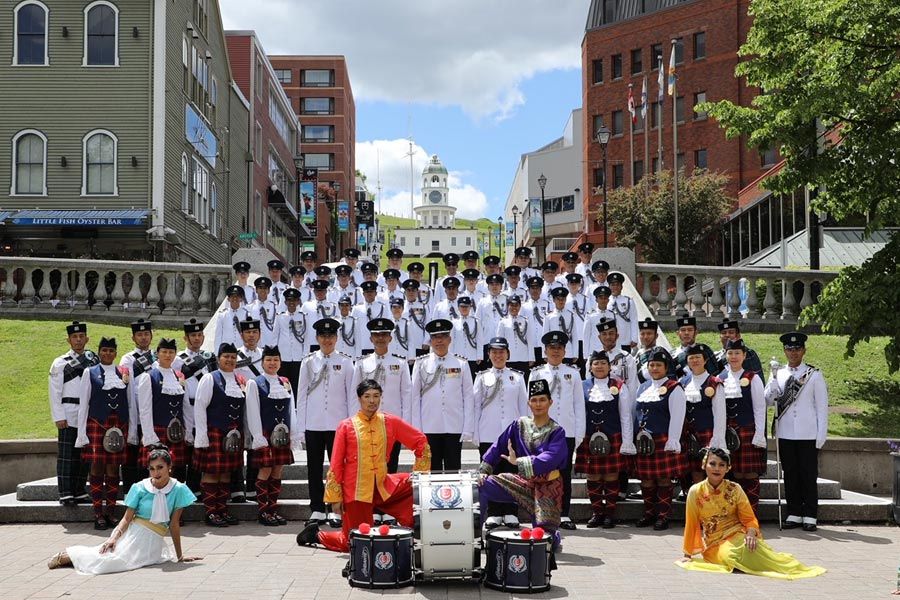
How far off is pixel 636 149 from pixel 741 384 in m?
52.2

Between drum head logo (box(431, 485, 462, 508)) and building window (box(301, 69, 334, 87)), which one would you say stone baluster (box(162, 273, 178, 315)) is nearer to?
drum head logo (box(431, 485, 462, 508))

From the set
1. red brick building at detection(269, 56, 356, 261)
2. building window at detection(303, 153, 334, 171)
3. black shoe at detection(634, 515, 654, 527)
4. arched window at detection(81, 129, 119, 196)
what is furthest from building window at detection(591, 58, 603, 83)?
black shoe at detection(634, 515, 654, 527)

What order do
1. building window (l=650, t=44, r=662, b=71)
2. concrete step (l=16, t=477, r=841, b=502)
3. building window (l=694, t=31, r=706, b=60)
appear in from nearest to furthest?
concrete step (l=16, t=477, r=841, b=502), building window (l=694, t=31, r=706, b=60), building window (l=650, t=44, r=662, b=71)

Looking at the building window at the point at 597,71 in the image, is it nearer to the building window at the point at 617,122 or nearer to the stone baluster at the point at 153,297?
the building window at the point at 617,122

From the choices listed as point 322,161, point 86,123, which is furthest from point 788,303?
point 322,161

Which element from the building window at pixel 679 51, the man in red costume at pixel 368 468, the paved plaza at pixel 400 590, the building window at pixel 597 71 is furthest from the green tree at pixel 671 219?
the man in red costume at pixel 368 468

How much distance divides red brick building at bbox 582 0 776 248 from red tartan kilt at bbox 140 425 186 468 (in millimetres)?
46125

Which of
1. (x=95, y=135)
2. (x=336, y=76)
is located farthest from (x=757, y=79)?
(x=336, y=76)

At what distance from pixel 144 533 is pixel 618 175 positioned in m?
56.9

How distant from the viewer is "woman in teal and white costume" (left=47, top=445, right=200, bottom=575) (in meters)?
9.09

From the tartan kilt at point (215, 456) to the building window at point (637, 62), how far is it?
5451 centimetres

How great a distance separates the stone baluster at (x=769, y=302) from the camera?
65.0ft

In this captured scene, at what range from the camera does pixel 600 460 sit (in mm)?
11242

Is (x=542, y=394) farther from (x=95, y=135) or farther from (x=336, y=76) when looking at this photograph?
(x=336, y=76)
